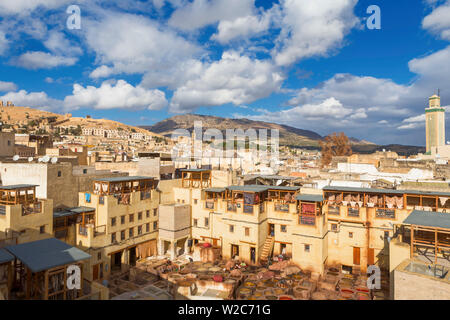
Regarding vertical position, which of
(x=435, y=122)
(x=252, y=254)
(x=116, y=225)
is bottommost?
(x=252, y=254)

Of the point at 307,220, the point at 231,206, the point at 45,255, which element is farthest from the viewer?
the point at 231,206

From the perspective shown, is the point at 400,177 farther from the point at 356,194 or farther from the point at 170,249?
the point at 170,249

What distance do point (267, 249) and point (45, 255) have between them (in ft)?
66.1

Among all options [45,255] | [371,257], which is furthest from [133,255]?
[371,257]

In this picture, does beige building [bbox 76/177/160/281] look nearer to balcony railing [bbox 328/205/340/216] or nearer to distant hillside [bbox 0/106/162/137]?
balcony railing [bbox 328/205/340/216]

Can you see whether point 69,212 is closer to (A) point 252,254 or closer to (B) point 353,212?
(A) point 252,254

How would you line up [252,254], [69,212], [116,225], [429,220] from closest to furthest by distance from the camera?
[429,220]
[69,212]
[116,225]
[252,254]

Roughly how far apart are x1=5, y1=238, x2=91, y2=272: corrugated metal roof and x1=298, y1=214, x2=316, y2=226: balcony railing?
18.6 meters

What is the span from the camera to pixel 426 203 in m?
26.7

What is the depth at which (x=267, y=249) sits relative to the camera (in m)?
29.2

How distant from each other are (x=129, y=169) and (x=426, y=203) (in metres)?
37.6

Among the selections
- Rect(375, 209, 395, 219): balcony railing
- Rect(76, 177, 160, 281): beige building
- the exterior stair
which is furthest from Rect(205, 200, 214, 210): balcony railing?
Rect(375, 209, 395, 219): balcony railing

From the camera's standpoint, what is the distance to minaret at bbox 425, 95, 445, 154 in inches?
3172
